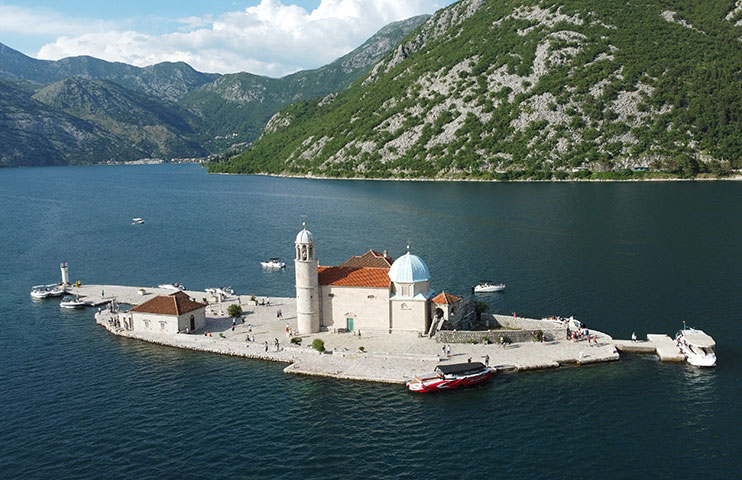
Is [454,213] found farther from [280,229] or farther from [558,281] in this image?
[558,281]

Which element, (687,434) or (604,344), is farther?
(604,344)

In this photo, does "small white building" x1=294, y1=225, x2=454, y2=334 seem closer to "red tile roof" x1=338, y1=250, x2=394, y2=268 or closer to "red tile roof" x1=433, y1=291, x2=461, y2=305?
"red tile roof" x1=433, y1=291, x2=461, y2=305

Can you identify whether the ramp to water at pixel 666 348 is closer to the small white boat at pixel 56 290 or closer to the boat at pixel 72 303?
the boat at pixel 72 303

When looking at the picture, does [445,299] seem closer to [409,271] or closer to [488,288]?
[409,271]

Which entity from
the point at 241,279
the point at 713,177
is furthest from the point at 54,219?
the point at 713,177

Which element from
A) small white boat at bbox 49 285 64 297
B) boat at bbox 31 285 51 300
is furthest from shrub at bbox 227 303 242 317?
boat at bbox 31 285 51 300

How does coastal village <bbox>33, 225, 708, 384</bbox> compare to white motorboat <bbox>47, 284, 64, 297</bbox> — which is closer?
coastal village <bbox>33, 225, 708, 384</bbox>

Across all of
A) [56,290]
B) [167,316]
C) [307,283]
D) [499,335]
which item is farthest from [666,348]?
[56,290]

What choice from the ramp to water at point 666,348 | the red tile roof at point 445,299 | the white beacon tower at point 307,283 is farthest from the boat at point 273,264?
the ramp to water at point 666,348
